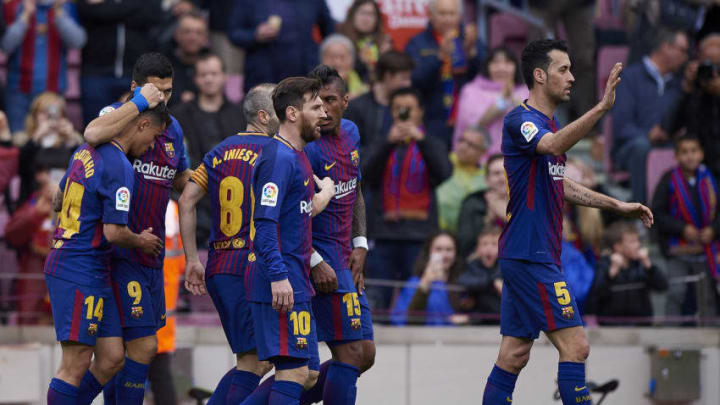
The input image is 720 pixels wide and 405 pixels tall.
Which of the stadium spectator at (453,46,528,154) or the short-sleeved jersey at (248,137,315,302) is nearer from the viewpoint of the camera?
the short-sleeved jersey at (248,137,315,302)

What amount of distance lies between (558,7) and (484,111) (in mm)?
3504

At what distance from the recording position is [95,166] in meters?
8.45

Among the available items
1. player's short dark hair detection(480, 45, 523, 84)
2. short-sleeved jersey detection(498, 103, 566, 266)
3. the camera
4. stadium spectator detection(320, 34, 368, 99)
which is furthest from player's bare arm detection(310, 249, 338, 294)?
the camera

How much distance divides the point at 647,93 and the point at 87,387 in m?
7.85

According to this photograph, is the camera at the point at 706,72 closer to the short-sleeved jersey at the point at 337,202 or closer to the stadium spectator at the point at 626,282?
the stadium spectator at the point at 626,282

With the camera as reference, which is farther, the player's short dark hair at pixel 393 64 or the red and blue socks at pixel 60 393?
the player's short dark hair at pixel 393 64

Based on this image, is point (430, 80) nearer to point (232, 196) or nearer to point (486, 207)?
point (486, 207)

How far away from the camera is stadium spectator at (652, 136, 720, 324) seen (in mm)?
12656

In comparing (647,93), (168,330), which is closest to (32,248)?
(168,330)

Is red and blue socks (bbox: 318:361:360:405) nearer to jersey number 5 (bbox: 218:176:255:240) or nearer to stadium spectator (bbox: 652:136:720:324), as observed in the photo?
jersey number 5 (bbox: 218:176:255:240)

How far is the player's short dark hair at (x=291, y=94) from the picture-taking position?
8117 millimetres

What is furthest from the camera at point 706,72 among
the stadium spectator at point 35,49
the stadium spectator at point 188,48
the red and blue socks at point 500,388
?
the stadium spectator at point 35,49

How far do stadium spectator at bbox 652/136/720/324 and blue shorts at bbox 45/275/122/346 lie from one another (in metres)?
5.98

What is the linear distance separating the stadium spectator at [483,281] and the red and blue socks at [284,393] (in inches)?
158
